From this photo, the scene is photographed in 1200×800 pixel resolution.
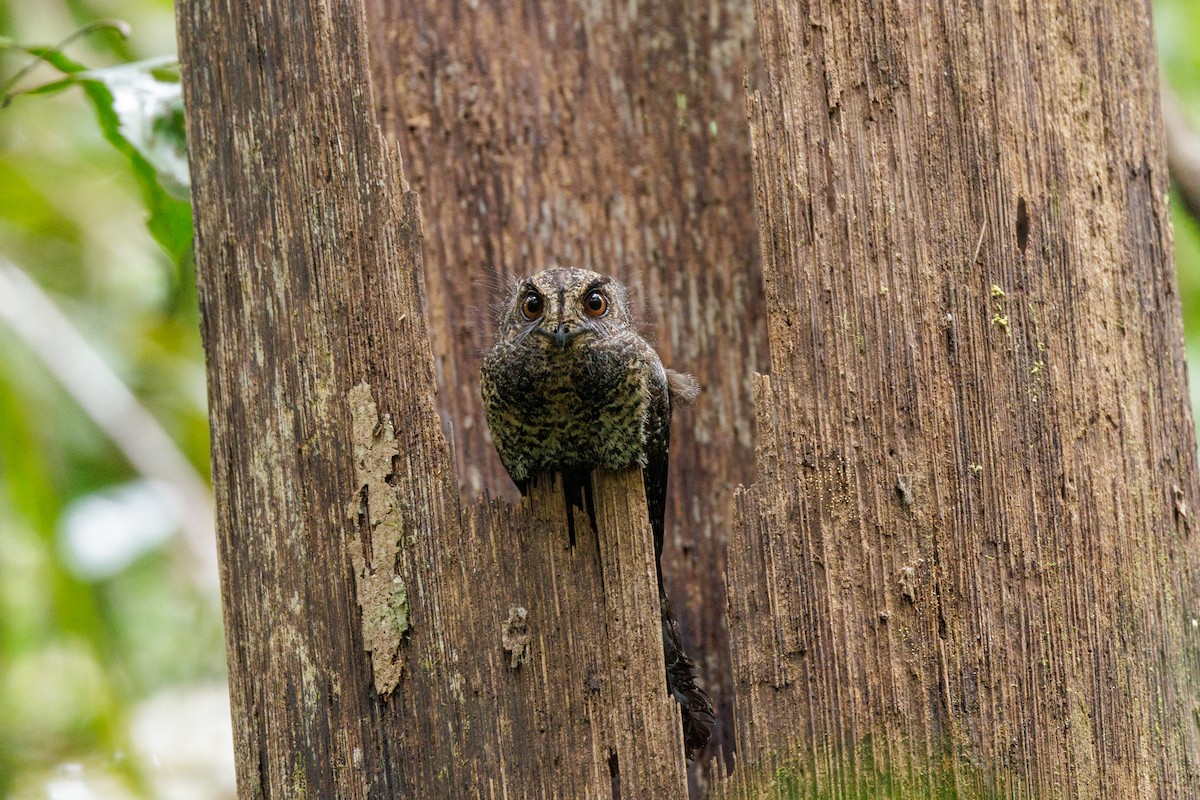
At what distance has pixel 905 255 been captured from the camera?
228cm

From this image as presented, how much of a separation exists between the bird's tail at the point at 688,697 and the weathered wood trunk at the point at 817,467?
0.33m

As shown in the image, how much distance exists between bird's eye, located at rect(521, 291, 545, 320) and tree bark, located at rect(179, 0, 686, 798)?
0.37 metres

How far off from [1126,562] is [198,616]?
4349 mm

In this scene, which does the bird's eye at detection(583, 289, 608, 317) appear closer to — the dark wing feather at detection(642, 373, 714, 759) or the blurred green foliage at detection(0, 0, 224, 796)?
the dark wing feather at detection(642, 373, 714, 759)

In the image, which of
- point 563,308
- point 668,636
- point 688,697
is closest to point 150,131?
point 563,308

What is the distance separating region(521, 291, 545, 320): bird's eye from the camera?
260 centimetres

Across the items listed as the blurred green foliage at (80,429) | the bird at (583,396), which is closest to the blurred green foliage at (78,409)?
the blurred green foliage at (80,429)

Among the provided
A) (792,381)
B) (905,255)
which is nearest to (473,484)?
(792,381)

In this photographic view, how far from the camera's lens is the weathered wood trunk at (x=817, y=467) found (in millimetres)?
2158

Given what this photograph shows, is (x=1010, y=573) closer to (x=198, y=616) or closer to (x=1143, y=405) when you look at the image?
(x=1143, y=405)

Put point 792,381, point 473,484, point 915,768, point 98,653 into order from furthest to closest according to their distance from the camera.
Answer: point 98,653
point 473,484
point 792,381
point 915,768

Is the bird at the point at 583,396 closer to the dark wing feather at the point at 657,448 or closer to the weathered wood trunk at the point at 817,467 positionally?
the dark wing feather at the point at 657,448

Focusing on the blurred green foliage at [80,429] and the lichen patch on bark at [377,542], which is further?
the blurred green foliage at [80,429]

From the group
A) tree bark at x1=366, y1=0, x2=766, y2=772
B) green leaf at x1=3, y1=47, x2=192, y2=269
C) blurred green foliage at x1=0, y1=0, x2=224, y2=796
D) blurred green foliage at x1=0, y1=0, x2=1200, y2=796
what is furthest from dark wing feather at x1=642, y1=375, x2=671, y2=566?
blurred green foliage at x1=0, y1=0, x2=224, y2=796
